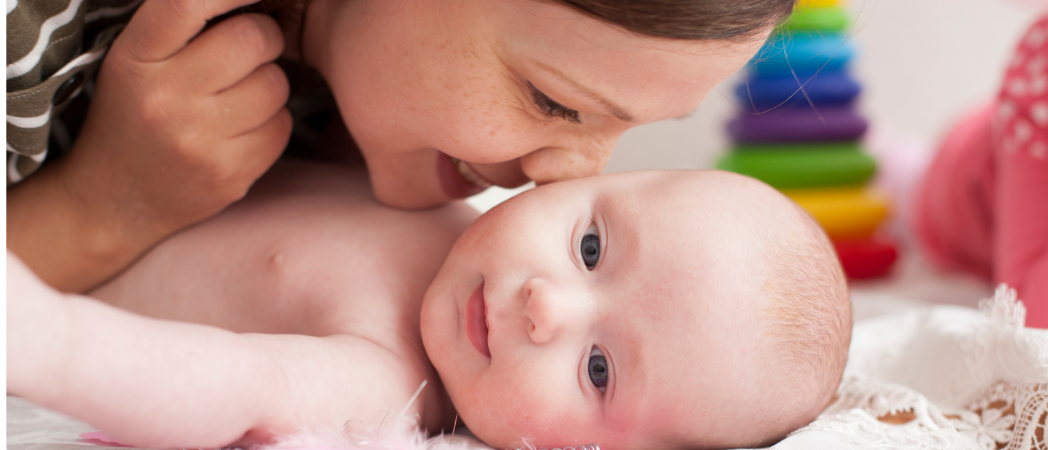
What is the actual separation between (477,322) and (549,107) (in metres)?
0.26

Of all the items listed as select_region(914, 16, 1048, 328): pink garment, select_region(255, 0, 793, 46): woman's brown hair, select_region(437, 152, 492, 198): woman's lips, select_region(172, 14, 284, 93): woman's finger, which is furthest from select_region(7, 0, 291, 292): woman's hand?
select_region(914, 16, 1048, 328): pink garment

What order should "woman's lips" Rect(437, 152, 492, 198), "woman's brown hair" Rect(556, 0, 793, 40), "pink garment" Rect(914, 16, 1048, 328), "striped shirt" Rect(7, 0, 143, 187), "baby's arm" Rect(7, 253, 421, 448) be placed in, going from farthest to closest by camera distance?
"pink garment" Rect(914, 16, 1048, 328) → "woman's lips" Rect(437, 152, 492, 198) → "striped shirt" Rect(7, 0, 143, 187) → "woman's brown hair" Rect(556, 0, 793, 40) → "baby's arm" Rect(7, 253, 421, 448)

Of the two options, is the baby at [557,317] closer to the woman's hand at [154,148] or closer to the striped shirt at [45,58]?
the woman's hand at [154,148]

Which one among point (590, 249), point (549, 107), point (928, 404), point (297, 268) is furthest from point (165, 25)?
point (928, 404)

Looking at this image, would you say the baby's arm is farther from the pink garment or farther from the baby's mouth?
the pink garment

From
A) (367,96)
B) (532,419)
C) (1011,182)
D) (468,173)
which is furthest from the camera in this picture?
(1011,182)

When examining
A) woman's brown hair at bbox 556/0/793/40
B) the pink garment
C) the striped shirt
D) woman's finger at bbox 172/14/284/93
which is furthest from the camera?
the pink garment

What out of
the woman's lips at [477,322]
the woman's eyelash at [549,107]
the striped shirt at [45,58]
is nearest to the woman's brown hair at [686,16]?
the woman's eyelash at [549,107]

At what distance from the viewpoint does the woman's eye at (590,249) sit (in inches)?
34.5

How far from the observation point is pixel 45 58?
0.83 metres

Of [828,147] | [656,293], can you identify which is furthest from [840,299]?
[828,147]

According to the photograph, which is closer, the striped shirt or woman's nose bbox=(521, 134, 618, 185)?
the striped shirt

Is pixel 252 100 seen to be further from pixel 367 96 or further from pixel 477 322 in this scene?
pixel 477 322

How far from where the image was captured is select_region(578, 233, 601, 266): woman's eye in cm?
88
